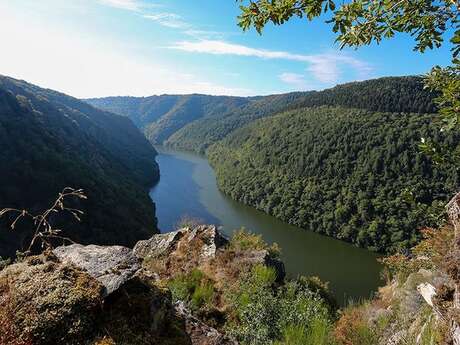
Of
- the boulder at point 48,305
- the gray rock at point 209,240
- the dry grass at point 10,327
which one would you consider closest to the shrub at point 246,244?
the gray rock at point 209,240

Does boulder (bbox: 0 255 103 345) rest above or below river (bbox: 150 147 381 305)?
above

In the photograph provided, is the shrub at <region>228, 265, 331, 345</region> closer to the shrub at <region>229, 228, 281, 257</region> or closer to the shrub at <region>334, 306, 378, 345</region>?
the shrub at <region>334, 306, 378, 345</region>

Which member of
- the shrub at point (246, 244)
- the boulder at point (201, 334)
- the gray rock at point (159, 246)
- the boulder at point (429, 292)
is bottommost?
the gray rock at point (159, 246)

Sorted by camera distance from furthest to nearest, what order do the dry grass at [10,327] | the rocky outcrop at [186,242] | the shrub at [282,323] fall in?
the rocky outcrop at [186,242] < the shrub at [282,323] < the dry grass at [10,327]

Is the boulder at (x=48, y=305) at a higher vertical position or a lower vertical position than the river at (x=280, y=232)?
higher

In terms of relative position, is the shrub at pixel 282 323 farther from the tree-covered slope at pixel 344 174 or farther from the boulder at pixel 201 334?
the tree-covered slope at pixel 344 174

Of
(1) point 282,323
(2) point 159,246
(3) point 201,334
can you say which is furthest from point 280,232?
(3) point 201,334

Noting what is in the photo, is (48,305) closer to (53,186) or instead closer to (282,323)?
(282,323)

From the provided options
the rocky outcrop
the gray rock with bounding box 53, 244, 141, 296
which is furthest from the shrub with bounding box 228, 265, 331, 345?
the rocky outcrop
